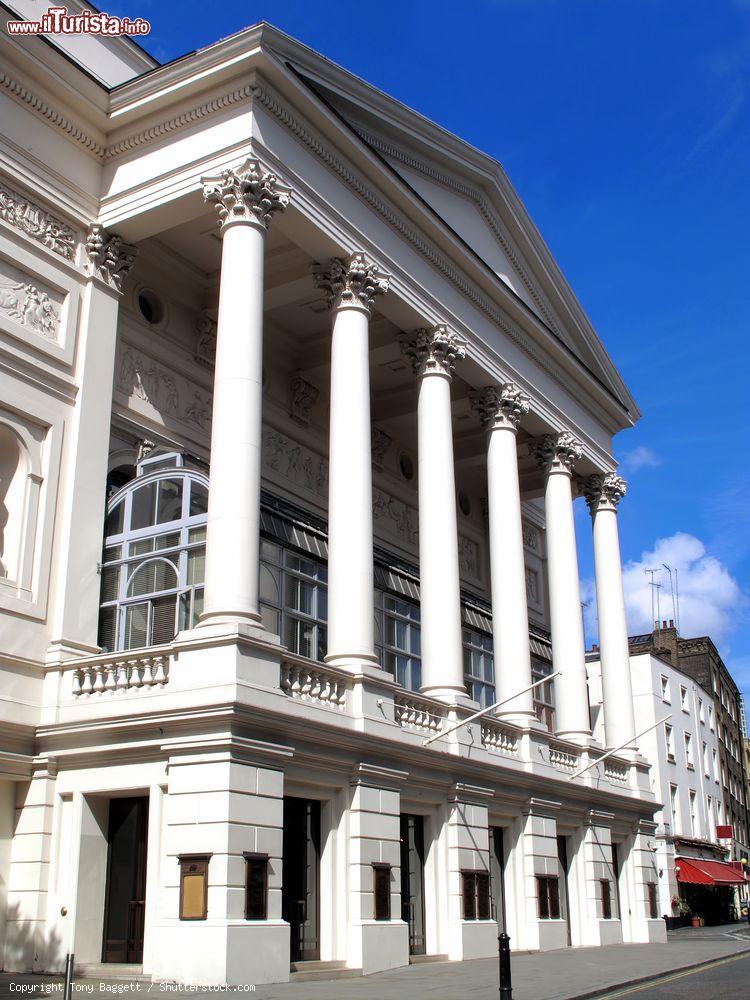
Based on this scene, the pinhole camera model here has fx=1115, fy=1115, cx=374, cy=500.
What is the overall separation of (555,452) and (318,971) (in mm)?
17908

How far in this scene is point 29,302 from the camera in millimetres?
20266

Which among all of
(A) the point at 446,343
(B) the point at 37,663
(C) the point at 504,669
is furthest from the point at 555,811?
(B) the point at 37,663

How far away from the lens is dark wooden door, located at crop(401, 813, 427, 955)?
69.1 feet

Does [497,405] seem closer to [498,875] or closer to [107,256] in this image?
[107,256]

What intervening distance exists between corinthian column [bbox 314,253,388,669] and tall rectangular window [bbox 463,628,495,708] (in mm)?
10041

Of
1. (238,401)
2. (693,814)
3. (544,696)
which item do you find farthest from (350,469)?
(693,814)

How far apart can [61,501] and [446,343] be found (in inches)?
381

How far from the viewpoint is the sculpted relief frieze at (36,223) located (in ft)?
65.7

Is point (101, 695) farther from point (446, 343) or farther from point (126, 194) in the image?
point (446, 343)

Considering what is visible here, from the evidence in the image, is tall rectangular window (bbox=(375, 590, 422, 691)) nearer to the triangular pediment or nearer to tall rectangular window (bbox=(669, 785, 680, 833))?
the triangular pediment

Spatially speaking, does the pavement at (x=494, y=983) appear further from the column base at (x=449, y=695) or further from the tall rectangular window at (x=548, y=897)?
the column base at (x=449, y=695)

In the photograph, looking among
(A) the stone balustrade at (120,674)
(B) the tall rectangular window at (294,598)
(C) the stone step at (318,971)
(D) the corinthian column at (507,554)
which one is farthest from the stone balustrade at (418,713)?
(A) the stone balustrade at (120,674)

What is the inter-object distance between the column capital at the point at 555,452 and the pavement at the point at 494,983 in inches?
539

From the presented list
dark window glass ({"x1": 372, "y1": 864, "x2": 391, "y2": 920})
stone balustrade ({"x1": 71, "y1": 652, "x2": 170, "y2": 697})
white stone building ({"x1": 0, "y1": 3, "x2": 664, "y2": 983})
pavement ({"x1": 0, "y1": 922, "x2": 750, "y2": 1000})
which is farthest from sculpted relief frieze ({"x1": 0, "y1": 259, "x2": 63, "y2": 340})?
dark window glass ({"x1": 372, "y1": 864, "x2": 391, "y2": 920})
